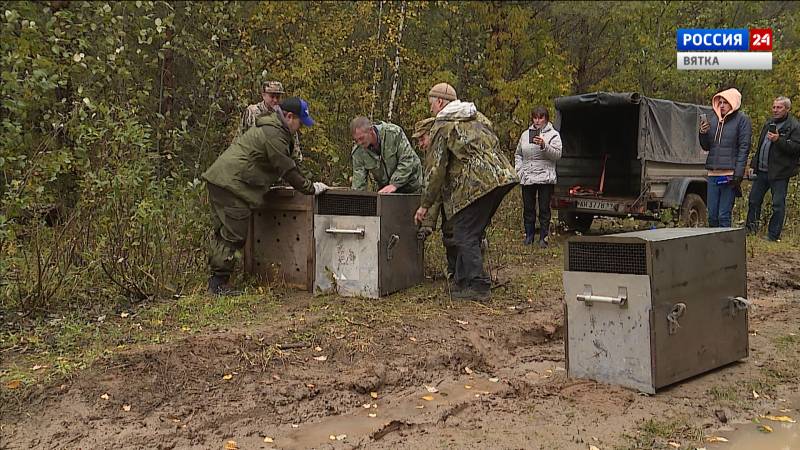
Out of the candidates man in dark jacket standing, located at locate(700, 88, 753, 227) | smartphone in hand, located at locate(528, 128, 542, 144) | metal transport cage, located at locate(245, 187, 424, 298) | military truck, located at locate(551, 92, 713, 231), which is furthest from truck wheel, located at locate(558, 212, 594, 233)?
metal transport cage, located at locate(245, 187, 424, 298)

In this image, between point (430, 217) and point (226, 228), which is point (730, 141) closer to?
point (430, 217)

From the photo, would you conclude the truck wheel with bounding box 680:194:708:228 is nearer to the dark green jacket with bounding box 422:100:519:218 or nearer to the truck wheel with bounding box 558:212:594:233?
the truck wheel with bounding box 558:212:594:233

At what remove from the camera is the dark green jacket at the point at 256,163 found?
Result: 6.96m

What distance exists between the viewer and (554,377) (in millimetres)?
5316

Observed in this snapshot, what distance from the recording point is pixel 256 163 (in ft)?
23.2

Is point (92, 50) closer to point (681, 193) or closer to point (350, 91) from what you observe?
point (350, 91)

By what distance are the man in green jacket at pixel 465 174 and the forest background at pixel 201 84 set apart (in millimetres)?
2465

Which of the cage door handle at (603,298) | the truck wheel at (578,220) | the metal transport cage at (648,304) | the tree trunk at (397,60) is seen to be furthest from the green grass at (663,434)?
the tree trunk at (397,60)

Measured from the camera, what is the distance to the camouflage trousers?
706 cm

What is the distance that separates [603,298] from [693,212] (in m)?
7.94

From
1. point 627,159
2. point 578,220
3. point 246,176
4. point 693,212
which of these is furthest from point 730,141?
point 246,176

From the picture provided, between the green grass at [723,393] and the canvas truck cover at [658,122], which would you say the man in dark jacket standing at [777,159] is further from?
the green grass at [723,393]

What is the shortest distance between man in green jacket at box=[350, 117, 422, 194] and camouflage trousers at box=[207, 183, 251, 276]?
121 cm

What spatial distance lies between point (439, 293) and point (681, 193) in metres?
5.80
